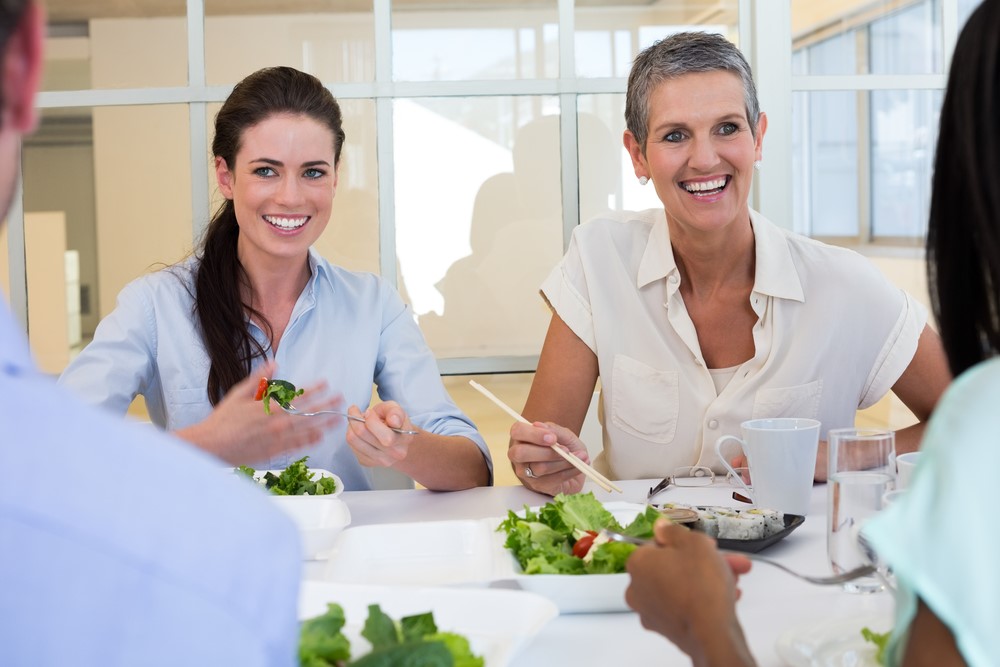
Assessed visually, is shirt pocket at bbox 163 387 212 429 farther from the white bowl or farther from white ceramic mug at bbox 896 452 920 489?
white ceramic mug at bbox 896 452 920 489

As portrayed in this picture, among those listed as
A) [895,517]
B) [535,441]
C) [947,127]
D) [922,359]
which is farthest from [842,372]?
[895,517]

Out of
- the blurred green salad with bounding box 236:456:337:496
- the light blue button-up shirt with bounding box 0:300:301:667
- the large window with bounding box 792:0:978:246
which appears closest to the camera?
the light blue button-up shirt with bounding box 0:300:301:667

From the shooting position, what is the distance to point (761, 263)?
7.27 feet

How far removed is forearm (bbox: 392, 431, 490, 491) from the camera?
1.91 meters

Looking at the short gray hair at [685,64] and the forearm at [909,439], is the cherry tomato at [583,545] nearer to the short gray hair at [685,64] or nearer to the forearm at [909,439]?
the forearm at [909,439]

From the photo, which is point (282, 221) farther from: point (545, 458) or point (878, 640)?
point (878, 640)

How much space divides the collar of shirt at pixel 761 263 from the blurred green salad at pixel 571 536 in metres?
0.88

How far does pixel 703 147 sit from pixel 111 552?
73.4 inches

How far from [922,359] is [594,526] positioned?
3.65 feet

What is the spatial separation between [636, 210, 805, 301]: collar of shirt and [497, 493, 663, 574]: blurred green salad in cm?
88

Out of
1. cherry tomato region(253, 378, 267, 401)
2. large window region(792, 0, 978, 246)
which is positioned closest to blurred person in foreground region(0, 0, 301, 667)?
cherry tomato region(253, 378, 267, 401)

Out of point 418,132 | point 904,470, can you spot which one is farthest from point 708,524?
point 418,132

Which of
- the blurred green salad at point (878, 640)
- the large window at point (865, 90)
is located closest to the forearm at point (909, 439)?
the large window at point (865, 90)

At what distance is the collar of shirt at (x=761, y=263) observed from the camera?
219 cm
